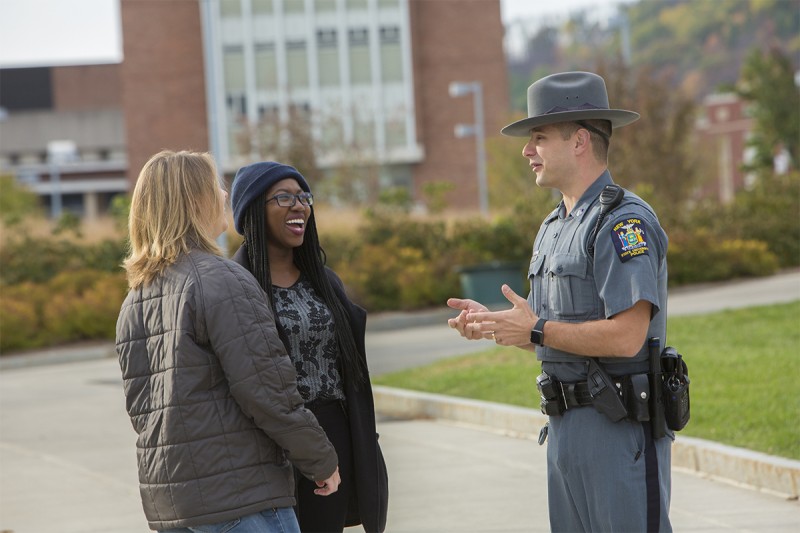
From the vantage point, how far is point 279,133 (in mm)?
44812

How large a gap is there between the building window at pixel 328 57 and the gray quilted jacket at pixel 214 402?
59993 millimetres

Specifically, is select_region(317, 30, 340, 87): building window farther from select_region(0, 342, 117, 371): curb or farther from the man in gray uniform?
the man in gray uniform

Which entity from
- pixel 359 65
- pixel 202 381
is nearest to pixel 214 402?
pixel 202 381

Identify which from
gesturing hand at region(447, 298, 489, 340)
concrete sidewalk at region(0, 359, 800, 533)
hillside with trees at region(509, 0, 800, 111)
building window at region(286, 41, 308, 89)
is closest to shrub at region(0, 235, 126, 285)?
concrete sidewalk at region(0, 359, 800, 533)

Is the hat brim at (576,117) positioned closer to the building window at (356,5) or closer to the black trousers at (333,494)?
the black trousers at (333,494)

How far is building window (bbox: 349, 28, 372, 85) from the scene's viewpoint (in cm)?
6266

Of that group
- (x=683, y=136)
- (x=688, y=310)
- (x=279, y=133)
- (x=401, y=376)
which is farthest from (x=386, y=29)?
(x=401, y=376)

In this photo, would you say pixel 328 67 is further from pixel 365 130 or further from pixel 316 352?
pixel 316 352

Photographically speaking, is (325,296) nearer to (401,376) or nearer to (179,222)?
(179,222)

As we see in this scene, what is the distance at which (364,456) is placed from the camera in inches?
171

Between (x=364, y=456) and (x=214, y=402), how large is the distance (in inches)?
37.5

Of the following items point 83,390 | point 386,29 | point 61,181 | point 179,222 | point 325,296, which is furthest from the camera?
point 61,181

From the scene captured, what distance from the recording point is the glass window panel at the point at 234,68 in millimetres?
62156

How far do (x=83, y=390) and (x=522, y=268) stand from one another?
11.4m
